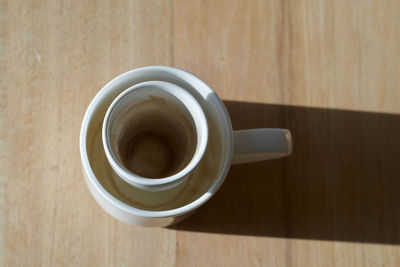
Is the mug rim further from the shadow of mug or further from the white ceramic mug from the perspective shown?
the shadow of mug

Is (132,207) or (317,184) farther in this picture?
(317,184)

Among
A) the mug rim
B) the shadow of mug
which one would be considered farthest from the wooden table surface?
the mug rim

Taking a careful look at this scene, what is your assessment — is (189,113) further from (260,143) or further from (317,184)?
(317,184)

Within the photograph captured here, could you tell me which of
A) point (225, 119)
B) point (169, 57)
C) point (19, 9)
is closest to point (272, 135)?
point (225, 119)

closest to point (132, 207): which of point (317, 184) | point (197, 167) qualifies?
point (197, 167)

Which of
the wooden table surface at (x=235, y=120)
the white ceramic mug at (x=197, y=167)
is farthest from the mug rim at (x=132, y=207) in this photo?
the wooden table surface at (x=235, y=120)
